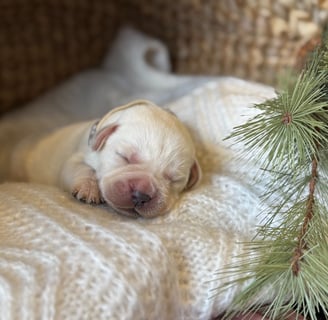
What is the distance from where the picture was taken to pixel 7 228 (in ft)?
3.79

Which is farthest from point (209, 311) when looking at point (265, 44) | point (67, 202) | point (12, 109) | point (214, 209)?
point (12, 109)

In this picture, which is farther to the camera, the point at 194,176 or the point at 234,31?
the point at 234,31

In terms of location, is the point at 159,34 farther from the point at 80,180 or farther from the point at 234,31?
the point at 80,180

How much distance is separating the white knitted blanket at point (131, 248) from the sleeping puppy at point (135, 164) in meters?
0.03

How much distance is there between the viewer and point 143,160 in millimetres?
1396

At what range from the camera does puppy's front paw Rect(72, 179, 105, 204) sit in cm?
136

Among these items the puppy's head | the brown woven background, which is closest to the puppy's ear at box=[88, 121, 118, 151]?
the puppy's head

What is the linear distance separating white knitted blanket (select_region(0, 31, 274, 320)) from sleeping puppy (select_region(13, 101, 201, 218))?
0.11 ft

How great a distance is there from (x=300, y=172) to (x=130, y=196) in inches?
14.5

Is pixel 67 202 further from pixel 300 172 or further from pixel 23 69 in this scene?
pixel 23 69

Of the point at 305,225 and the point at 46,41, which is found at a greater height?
the point at 305,225

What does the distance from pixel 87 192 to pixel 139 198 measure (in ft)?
0.42

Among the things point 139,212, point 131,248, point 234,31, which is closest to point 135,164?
point 139,212

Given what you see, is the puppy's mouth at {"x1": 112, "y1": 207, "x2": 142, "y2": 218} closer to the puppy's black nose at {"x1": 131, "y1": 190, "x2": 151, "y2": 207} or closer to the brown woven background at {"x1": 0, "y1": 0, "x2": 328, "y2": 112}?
the puppy's black nose at {"x1": 131, "y1": 190, "x2": 151, "y2": 207}
